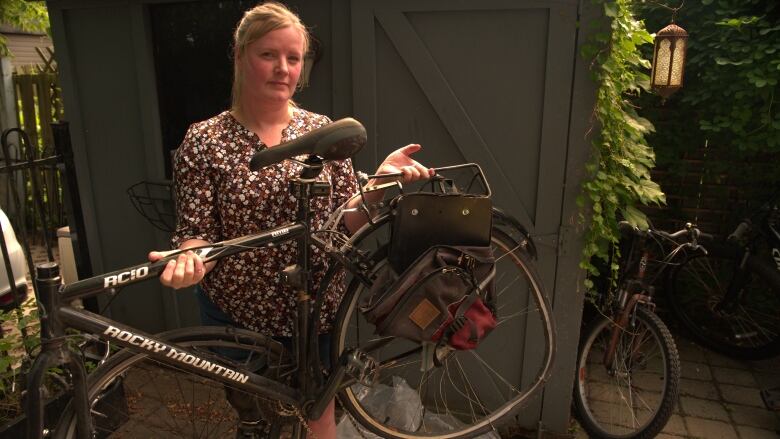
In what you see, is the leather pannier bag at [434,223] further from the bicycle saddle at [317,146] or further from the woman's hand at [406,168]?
the bicycle saddle at [317,146]

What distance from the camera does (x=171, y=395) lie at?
3.07 metres

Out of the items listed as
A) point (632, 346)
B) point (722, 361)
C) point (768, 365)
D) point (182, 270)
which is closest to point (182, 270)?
point (182, 270)

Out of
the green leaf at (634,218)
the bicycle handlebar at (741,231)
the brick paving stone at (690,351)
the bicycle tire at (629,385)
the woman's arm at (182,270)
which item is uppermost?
the woman's arm at (182,270)

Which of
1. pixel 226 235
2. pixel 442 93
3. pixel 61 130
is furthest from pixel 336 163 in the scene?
pixel 61 130

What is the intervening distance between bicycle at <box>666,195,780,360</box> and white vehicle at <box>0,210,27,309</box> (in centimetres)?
468

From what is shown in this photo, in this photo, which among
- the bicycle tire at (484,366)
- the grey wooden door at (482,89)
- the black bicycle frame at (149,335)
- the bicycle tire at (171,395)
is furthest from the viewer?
the bicycle tire at (484,366)

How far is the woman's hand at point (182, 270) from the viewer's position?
1.57 metres

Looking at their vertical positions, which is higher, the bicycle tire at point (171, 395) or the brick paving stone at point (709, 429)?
the bicycle tire at point (171, 395)

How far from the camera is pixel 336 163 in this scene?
2098 millimetres

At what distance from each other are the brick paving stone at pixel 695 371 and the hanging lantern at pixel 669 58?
6.54 feet

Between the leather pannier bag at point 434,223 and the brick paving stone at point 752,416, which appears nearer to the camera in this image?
the leather pannier bag at point 434,223

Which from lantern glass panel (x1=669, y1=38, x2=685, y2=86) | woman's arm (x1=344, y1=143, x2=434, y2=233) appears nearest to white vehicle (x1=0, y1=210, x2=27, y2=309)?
woman's arm (x1=344, y1=143, x2=434, y2=233)

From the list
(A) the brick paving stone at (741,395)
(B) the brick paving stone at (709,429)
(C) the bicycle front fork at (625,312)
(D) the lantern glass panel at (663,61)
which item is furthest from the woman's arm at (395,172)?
(A) the brick paving stone at (741,395)

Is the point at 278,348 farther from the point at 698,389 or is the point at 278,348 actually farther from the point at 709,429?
the point at 698,389
